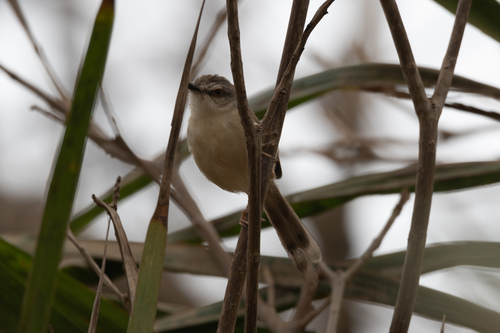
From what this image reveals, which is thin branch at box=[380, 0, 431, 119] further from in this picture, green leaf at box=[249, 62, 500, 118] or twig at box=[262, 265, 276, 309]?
twig at box=[262, 265, 276, 309]

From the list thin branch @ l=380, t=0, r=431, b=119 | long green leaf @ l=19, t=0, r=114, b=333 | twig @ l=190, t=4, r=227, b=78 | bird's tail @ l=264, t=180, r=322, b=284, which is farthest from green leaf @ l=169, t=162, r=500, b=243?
long green leaf @ l=19, t=0, r=114, b=333

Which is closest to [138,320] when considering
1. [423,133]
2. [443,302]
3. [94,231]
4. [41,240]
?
[41,240]

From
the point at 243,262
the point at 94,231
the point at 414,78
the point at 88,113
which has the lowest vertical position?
the point at 88,113

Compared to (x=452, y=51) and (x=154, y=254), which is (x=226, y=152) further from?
(x=154, y=254)

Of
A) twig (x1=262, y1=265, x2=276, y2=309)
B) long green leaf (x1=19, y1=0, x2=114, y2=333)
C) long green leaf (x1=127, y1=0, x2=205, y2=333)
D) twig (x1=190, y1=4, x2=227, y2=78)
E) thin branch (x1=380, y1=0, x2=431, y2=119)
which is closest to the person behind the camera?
long green leaf (x1=19, y1=0, x2=114, y2=333)

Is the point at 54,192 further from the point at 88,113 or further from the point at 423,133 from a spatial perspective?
the point at 423,133

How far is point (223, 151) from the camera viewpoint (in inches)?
108

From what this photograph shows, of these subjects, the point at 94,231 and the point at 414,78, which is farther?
the point at 94,231

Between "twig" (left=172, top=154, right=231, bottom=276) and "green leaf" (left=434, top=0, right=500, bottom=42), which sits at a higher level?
"green leaf" (left=434, top=0, right=500, bottom=42)

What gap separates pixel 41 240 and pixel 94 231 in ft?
20.8

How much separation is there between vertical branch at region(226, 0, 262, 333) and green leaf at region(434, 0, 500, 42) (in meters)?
0.99

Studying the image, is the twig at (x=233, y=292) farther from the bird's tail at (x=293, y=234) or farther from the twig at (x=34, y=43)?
the twig at (x=34, y=43)

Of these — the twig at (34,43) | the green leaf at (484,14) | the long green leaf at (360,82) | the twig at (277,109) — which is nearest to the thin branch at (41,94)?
the twig at (34,43)

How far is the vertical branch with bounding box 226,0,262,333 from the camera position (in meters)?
1.17
